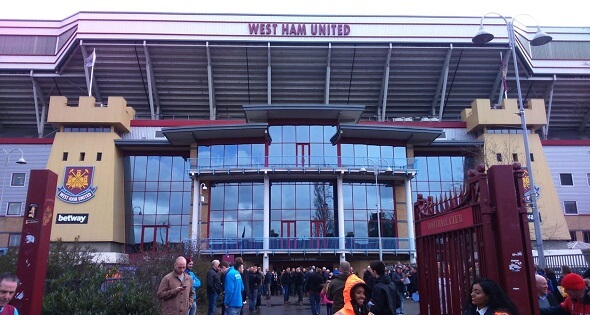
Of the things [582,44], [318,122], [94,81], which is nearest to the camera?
[318,122]

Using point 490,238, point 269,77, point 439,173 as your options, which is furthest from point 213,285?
point 269,77

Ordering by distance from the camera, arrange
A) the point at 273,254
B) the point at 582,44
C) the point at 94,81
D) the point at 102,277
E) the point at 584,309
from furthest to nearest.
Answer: the point at 582,44, the point at 94,81, the point at 273,254, the point at 102,277, the point at 584,309

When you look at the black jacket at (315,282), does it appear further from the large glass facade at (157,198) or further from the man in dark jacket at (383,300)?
the large glass facade at (157,198)

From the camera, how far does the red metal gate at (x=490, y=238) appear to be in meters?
4.60

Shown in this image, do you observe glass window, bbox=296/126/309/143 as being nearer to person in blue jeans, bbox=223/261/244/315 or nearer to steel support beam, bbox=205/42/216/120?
steel support beam, bbox=205/42/216/120

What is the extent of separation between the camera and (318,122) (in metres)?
33.1

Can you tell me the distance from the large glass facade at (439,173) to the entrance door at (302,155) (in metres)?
9.10

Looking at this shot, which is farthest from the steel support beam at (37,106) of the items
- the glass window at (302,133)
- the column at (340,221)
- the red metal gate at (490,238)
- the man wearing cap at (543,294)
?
the man wearing cap at (543,294)

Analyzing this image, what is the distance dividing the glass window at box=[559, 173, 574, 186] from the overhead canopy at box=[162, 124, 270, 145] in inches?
1017

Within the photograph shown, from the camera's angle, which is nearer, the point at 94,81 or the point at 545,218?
the point at 545,218

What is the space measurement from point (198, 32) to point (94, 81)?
10.8 metres

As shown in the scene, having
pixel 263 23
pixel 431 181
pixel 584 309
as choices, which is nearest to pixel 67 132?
pixel 263 23

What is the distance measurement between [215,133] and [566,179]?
1180 inches

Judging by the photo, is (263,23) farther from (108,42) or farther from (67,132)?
(67,132)
